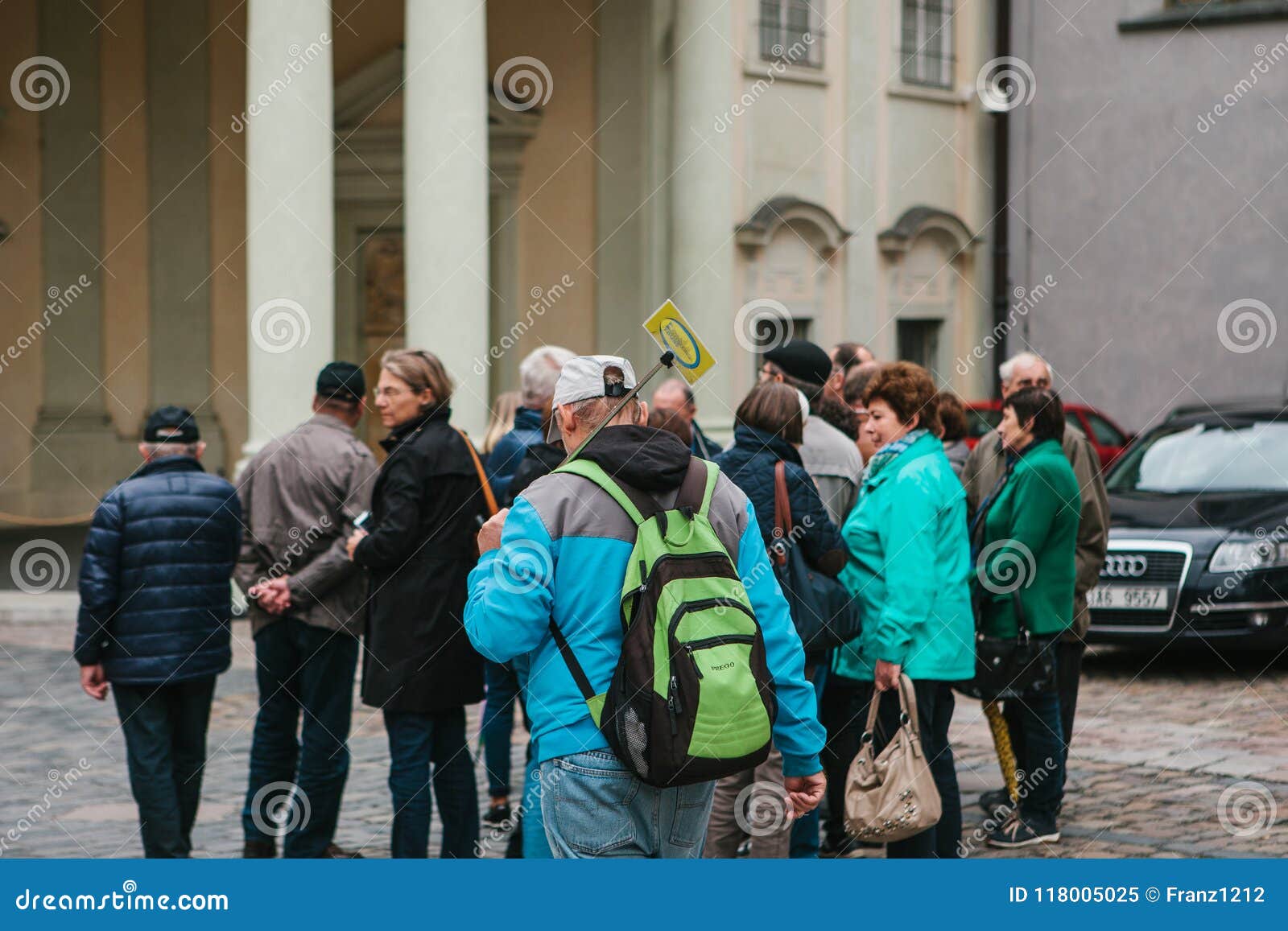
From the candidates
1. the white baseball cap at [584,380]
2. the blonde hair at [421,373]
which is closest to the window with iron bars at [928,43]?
the blonde hair at [421,373]

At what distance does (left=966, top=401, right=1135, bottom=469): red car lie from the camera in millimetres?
18062

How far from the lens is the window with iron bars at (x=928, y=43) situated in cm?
2150

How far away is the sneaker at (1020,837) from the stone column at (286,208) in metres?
8.73

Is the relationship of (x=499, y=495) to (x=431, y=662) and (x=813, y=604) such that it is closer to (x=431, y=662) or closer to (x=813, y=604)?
(x=431, y=662)

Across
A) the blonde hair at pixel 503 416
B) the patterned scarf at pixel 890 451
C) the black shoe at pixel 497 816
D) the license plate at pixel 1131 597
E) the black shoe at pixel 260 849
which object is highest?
the blonde hair at pixel 503 416

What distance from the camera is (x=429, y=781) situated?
626cm

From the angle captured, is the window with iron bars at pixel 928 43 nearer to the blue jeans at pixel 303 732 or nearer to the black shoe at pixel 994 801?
the black shoe at pixel 994 801

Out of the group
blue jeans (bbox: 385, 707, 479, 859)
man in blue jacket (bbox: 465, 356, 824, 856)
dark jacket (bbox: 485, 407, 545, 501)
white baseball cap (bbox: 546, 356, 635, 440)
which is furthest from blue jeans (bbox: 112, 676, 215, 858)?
white baseball cap (bbox: 546, 356, 635, 440)

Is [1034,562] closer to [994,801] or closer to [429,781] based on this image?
[994,801]

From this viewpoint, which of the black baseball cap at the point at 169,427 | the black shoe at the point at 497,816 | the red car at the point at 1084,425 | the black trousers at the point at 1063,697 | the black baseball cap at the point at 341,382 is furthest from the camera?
the red car at the point at 1084,425

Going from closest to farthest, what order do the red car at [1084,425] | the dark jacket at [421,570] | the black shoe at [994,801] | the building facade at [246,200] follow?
the dark jacket at [421,570] < the black shoe at [994,801] < the red car at [1084,425] < the building facade at [246,200]

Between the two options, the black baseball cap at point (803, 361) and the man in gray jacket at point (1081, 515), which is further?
the man in gray jacket at point (1081, 515)

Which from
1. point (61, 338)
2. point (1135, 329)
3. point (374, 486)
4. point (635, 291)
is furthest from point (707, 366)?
point (1135, 329)

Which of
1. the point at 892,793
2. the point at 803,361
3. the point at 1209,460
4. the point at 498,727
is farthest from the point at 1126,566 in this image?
the point at 892,793
